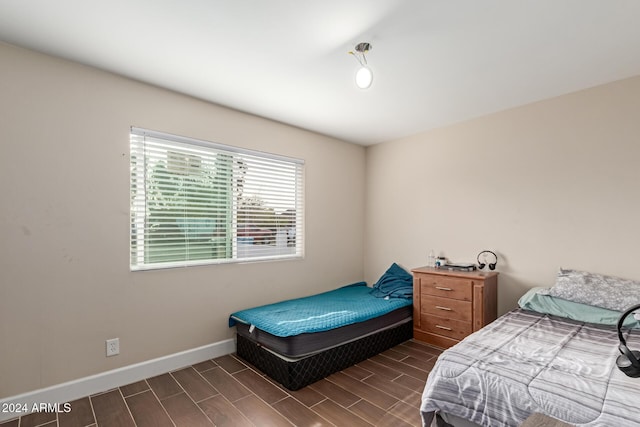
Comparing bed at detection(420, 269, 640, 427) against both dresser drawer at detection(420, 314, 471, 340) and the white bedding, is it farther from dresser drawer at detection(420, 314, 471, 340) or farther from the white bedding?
dresser drawer at detection(420, 314, 471, 340)

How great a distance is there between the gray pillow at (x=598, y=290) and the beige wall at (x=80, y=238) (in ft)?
9.67

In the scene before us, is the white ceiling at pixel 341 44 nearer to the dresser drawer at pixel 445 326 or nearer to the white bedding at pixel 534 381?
the white bedding at pixel 534 381

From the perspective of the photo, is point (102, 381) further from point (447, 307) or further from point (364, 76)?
point (447, 307)

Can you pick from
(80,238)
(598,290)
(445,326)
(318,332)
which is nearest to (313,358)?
(318,332)

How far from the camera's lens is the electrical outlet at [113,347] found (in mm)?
2406

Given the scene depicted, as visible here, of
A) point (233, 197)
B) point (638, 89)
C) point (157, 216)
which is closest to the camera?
point (638, 89)

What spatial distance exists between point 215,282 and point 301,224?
126 centimetres

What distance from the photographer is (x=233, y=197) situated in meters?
3.23

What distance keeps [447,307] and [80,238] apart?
10.7 feet

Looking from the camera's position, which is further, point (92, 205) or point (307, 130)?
Result: point (307, 130)

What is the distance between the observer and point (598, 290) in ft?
7.93

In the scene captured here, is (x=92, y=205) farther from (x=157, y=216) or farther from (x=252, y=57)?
(x=252, y=57)

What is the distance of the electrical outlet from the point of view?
7.89ft

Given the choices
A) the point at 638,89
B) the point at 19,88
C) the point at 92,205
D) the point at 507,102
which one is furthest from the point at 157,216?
the point at 638,89
